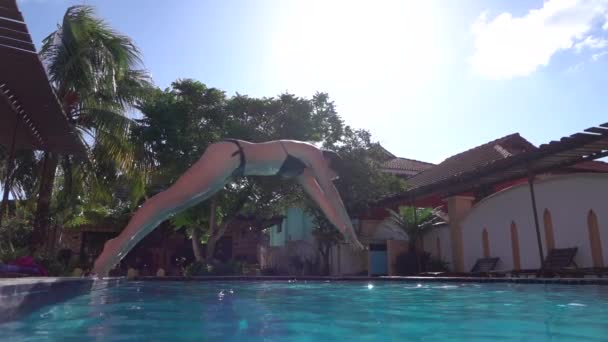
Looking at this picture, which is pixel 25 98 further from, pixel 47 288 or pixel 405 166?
pixel 405 166

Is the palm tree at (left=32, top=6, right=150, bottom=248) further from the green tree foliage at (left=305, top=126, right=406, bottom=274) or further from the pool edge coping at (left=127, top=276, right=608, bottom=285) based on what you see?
the green tree foliage at (left=305, top=126, right=406, bottom=274)

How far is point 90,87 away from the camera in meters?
12.2

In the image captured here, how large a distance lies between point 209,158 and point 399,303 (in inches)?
113

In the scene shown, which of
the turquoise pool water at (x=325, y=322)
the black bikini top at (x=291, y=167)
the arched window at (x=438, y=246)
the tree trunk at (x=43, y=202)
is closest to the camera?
the turquoise pool water at (x=325, y=322)

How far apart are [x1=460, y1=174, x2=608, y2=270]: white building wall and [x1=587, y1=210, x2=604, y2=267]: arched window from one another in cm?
8

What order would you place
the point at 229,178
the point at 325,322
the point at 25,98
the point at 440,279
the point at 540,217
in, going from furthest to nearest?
the point at 540,217 < the point at 440,279 < the point at 25,98 < the point at 229,178 < the point at 325,322

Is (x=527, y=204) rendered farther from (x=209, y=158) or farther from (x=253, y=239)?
→ (x=253, y=239)

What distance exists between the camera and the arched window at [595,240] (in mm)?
11406

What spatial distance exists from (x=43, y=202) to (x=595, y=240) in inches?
532

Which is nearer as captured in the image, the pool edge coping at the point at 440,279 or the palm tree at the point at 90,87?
the pool edge coping at the point at 440,279

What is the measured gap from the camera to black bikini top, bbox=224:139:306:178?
492cm

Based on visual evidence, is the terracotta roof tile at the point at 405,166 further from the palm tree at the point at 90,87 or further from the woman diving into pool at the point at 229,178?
the woman diving into pool at the point at 229,178

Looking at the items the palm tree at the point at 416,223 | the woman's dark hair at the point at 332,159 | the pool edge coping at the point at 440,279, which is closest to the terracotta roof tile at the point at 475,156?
the palm tree at the point at 416,223

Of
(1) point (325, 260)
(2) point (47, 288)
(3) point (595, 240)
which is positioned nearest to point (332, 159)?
(2) point (47, 288)
